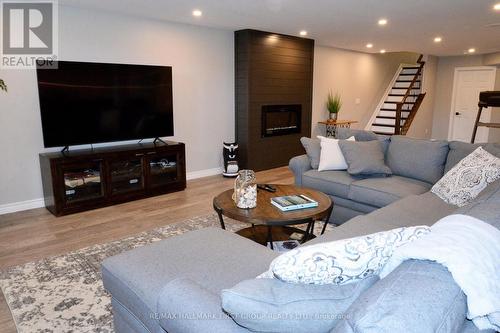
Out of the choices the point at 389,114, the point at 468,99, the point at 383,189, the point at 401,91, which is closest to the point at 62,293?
the point at 383,189

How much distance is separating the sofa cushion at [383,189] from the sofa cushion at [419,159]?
0.09 metres

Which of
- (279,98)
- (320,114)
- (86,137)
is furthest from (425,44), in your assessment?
(86,137)

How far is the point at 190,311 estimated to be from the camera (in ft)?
4.10

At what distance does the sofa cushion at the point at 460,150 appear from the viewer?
3203mm

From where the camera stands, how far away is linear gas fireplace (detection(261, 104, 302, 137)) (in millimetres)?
6266

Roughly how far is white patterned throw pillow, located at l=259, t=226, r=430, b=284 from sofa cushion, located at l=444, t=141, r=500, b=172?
2.63 m

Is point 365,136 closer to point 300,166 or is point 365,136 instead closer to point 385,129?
point 300,166

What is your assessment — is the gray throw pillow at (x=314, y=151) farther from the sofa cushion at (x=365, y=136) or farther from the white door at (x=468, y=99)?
the white door at (x=468, y=99)

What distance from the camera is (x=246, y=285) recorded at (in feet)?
3.77

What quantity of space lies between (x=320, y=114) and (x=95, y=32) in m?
4.74

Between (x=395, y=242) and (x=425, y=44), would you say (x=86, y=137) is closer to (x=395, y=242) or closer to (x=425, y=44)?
(x=395, y=242)

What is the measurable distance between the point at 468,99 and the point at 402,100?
239cm

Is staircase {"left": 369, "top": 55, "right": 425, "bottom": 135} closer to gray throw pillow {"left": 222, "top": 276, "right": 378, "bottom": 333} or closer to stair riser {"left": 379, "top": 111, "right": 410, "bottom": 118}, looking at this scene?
stair riser {"left": 379, "top": 111, "right": 410, "bottom": 118}

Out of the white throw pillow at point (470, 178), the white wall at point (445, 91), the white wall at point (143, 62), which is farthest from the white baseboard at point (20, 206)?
the white wall at point (445, 91)
